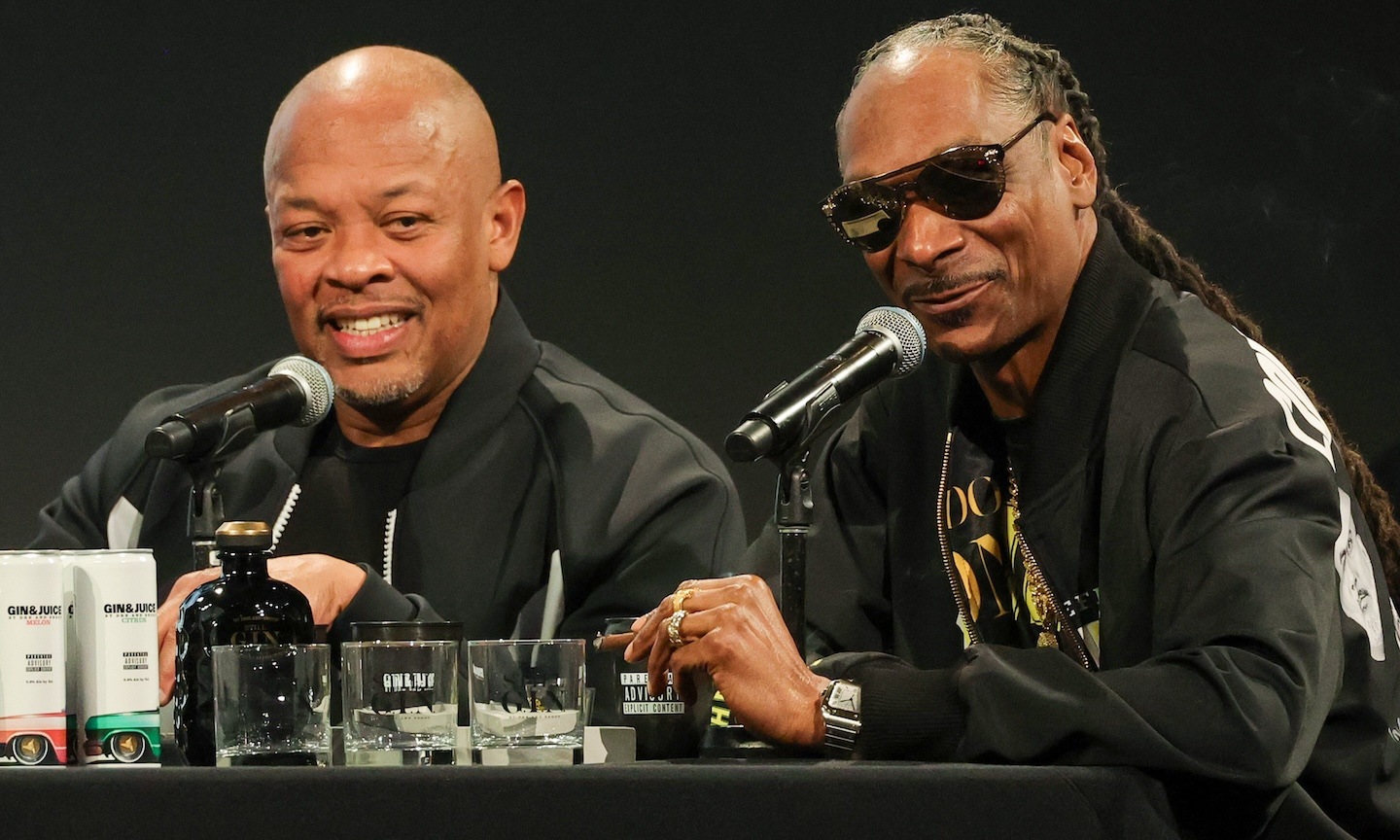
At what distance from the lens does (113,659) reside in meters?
1.46

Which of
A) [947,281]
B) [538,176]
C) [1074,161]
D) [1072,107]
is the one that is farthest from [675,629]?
[538,176]

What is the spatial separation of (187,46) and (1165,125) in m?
1.72

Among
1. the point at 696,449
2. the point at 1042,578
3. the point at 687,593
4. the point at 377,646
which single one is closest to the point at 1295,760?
the point at 1042,578

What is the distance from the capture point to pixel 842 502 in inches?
86.7

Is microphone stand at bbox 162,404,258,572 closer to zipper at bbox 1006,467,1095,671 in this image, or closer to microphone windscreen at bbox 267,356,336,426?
microphone windscreen at bbox 267,356,336,426

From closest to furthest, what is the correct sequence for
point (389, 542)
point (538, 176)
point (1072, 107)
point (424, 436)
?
point (1072, 107) → point (389, 542) → point (424, 436) → point (538, 176)

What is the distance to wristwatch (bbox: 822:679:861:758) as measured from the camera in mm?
1562

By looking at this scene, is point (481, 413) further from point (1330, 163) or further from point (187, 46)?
point (1330, 163)

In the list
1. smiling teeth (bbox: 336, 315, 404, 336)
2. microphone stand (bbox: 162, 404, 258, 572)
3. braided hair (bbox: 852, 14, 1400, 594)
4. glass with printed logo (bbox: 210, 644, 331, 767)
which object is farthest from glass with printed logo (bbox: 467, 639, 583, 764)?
smiling teeth (bbox: 336, 315, 404, 336)

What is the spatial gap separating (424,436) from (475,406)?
118 millimetres

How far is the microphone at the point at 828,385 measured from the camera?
5.19ft

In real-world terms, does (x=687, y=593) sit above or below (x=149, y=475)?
below

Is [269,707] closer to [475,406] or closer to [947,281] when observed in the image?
[947,281]

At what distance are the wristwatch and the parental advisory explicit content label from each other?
151 millimetres
